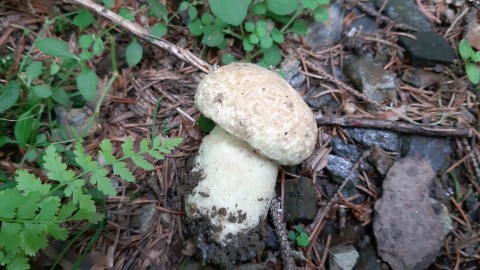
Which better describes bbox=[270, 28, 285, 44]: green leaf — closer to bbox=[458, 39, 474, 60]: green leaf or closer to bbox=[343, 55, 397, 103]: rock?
bbox=[343, 55, 397, 103]: rock

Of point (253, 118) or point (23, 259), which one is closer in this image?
point (23, 259)

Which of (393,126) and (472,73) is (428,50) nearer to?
(472,73)

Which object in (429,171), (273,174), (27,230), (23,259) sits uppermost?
(27,230)

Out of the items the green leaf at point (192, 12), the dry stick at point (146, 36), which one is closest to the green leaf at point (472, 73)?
the dry stick at point (146, 36)

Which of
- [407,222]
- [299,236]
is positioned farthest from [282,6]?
[407,222]

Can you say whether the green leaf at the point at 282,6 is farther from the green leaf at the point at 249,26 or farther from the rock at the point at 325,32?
the rock at the point at 325,32

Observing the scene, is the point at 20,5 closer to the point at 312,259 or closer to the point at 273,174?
the point at 273,174

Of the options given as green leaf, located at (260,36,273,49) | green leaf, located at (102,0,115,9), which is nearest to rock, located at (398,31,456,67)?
green leaf, located at (260,36,273,49)

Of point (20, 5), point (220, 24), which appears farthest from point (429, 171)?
point (20, 5)
